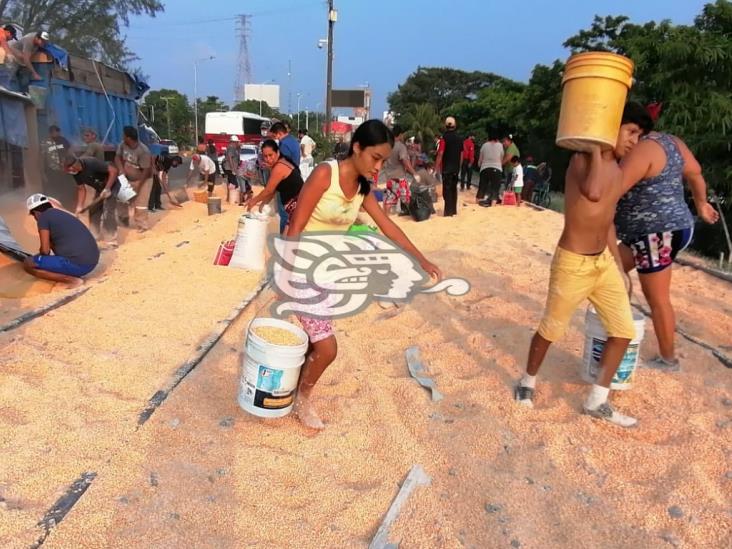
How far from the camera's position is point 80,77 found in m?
11.5

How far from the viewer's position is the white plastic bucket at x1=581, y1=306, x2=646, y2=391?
3561mm

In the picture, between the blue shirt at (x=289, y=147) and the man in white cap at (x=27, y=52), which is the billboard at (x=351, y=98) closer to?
the man in white cap at (x=27, y=52)

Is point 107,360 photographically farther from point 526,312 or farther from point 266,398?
point 526,312

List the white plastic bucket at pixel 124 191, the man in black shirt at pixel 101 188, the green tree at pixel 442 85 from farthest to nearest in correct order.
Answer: the green tree at pixel 442 85, the white plastic bucket at pixel 124 191, the man in black shirt at pixel 101 188

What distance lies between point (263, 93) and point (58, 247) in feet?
274

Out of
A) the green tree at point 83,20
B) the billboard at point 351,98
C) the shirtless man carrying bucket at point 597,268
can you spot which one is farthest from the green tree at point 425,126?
A: the shirtless man carrying bucket at point 597,268

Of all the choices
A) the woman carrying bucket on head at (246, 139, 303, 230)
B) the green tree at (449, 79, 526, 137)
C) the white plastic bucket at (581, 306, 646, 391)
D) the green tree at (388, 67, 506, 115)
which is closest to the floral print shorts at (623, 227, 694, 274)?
the white plastic bucket at (581, 306, 646, 391)

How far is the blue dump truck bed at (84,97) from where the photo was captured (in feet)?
34.5

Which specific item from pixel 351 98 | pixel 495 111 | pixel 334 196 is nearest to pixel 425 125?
pixel 495 111

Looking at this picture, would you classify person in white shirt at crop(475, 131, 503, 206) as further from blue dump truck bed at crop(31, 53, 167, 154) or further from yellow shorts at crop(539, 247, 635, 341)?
yellow shorts at crop(539, 247, 635, 341)

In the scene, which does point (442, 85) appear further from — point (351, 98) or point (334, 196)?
point (334, 196)

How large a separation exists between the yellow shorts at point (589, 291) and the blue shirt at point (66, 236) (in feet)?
15.9

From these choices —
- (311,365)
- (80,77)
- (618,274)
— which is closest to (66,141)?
(80,77)

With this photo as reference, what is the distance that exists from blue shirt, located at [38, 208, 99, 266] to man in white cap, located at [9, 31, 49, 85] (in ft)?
17.7
